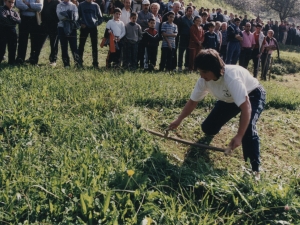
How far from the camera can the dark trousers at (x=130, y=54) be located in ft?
27.0

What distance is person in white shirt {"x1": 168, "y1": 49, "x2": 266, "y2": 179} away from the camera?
3.35 m

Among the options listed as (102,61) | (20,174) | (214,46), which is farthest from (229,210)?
(102,61)

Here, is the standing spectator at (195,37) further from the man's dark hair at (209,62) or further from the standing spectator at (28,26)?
the man's dark hair at (209,62)

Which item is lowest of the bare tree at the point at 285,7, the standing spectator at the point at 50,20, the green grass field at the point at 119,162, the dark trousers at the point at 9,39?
the green grass field at the point at 119,162

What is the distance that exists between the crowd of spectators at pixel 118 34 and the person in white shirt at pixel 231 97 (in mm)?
4165

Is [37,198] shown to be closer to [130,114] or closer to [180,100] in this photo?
[130,114]

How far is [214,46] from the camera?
9547 millimetres

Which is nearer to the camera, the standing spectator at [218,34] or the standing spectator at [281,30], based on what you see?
the standing spectator at [218,34]

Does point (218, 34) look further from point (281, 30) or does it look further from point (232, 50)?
point (281, 30)

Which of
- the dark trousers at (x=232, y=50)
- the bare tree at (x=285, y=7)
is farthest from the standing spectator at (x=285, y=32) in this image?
the dark trousers at (x=232, y=50)

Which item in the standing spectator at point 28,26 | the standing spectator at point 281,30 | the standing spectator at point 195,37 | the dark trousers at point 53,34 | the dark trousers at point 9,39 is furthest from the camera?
the standing spectator at point 281,30

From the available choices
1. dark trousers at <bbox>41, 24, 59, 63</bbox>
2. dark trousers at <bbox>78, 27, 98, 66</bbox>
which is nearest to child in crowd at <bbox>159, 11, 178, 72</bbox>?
dark trousers at <bbox>78, 27, 98, 66</bbox>

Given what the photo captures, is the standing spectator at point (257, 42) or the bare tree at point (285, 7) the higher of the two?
the bare tree at point (285, 7)

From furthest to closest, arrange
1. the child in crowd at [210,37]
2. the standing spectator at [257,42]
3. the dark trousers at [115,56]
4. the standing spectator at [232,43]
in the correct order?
the standing spectator at [257,42] < the standing spectator at [232,43] < the child in crowd at [210,37] < the dark trousers at [115,56]
